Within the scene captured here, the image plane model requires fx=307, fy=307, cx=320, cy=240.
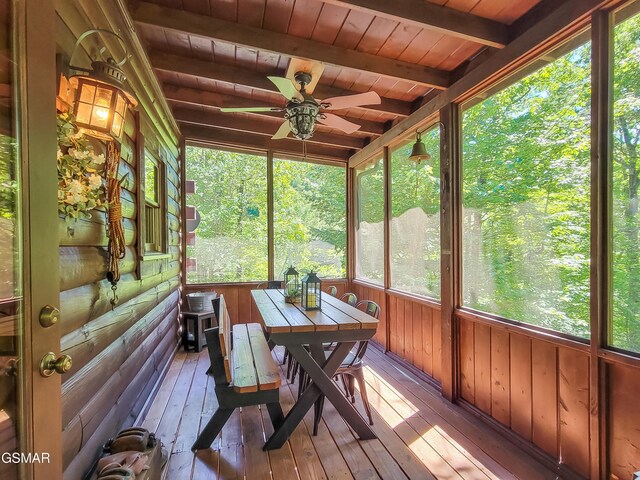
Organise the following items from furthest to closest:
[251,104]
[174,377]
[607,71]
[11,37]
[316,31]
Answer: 1. [251,104]
2. [174,377]
3. [316,31]
4. [607,71]
5. [11,37]

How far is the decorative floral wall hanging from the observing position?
1.22m

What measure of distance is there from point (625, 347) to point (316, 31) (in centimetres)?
268

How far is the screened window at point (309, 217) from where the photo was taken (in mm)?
4602

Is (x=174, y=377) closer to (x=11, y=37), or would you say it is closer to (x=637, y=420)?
(x=11, y=37)

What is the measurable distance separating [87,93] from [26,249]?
767mm

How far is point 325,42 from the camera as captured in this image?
2369mm

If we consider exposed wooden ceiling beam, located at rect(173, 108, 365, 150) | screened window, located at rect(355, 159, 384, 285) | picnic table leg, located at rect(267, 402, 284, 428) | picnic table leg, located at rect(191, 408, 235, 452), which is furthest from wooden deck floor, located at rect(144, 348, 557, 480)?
exposed wooden ceiling beam, located at rect(173, 108, 365, 150)

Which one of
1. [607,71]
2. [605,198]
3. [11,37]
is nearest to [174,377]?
[11,37]

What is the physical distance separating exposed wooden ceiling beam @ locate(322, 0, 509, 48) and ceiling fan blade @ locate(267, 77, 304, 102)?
52 cm

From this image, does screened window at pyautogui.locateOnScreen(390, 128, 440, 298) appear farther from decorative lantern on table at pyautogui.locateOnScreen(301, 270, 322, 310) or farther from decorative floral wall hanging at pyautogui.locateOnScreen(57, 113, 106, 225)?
decorative floral wall hanging at pyautogui.locateOnScreen(57, 113, 106, 225)

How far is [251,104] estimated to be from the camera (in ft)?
11.3

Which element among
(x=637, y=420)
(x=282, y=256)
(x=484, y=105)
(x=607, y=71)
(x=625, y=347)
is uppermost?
(x=484, y=105)

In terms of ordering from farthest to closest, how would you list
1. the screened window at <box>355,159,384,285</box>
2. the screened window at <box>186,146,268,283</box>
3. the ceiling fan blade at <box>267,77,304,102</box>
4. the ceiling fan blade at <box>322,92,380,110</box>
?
the screened window at <box>186,146,268,283</box> → the screened window at <box>355,159,384,285</box> → the ceiling fan blade at <box>322,92,380,110</box> → the ceiling fan blade at <box>267,77,304,102</box>

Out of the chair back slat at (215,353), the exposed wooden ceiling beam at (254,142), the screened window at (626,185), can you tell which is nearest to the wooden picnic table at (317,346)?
the chair back slat at (215,353)
